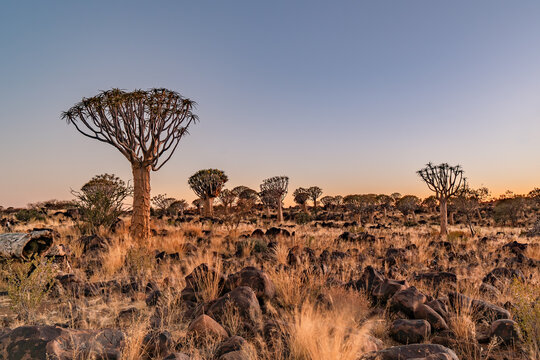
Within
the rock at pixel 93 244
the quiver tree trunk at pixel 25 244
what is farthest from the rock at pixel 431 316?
the rock at pixel 93 244

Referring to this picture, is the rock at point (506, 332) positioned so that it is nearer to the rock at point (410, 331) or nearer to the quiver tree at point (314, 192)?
the rock at point (410, 331)

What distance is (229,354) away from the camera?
2.75m

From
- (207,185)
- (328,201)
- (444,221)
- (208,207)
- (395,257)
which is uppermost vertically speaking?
(207,185)

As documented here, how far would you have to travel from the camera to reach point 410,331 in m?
3.53

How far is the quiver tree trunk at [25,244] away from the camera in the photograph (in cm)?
639

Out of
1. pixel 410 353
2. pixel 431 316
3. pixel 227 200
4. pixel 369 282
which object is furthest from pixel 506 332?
pixel 227 200

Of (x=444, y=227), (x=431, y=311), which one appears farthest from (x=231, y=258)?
(x=444, y=227)

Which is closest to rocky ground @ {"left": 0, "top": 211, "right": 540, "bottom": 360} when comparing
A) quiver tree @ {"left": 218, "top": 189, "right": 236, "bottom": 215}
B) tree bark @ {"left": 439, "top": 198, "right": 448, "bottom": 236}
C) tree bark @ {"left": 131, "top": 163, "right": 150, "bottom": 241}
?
tree bark @ {"left": 131, "top": 163, "right": 150, "bottom": 241}

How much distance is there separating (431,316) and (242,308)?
2356 mm

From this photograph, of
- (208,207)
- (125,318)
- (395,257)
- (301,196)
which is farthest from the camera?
(301,196)

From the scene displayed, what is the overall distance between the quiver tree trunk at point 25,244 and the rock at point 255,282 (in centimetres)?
429

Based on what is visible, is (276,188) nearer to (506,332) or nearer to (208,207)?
(208,207)

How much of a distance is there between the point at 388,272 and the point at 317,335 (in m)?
4.75

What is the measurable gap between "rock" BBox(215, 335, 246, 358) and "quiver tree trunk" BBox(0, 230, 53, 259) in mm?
5229
